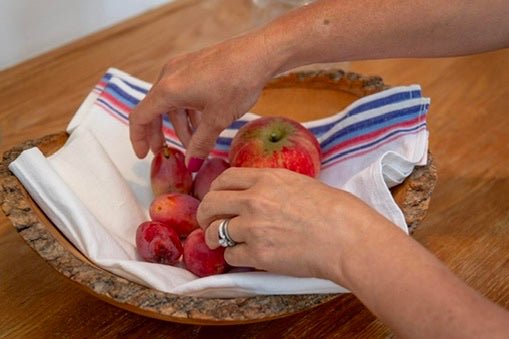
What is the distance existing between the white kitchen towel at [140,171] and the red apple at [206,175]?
0.05 meters

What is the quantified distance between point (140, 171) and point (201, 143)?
0.10 meters

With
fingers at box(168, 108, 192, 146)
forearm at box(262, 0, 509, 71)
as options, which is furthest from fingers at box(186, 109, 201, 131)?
forearm at box(262, 0, 509, 71)

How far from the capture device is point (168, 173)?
704mm

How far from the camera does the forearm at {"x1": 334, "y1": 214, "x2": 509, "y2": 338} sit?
0.44 meters

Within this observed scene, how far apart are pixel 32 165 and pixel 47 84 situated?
39 centimetres

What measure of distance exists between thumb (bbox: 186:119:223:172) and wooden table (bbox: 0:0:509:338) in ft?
0.54

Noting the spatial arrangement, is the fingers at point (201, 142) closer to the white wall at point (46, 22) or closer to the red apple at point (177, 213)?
the red apple at point (177, 213)

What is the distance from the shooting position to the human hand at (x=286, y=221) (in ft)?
1.64

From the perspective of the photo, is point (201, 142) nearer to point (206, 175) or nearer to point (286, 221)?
point (206, 175)

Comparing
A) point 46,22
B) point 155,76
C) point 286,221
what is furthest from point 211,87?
point 46,22

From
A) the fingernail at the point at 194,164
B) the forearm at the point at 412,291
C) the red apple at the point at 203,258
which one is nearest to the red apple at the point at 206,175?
the fingernail at the point at 194,164

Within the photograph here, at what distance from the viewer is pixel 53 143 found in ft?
2.40

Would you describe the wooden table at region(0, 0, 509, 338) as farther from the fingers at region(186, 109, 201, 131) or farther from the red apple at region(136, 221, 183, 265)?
the fingers at region(186, 109, 201, 131)

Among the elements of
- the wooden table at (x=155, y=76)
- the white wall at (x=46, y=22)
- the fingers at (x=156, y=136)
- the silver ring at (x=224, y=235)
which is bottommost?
the wooden table at (x=155, y=76)
